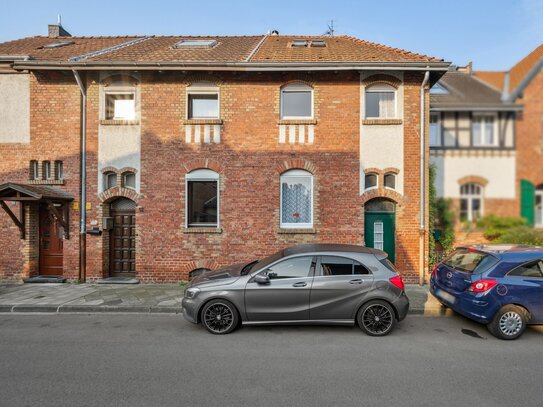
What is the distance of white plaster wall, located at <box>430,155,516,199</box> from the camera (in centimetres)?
677

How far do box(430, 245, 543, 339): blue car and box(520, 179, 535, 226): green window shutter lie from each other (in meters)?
1.54

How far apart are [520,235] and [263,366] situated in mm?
7085

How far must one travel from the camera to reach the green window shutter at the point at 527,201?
6.59 metres

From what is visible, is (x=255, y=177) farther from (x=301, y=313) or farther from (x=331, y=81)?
(x=301, y=313)

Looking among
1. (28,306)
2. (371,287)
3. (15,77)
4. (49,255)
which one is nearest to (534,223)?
(371,287)

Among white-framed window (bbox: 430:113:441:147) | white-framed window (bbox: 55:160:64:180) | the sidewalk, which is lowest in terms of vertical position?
the sidewalk

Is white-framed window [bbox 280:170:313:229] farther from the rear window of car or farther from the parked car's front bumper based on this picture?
the parked car's front bumper

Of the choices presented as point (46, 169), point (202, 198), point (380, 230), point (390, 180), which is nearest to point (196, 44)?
point (202, 198)

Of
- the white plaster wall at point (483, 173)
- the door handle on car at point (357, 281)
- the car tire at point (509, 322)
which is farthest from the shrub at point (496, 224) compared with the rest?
the door handle on car at point (357, 281)

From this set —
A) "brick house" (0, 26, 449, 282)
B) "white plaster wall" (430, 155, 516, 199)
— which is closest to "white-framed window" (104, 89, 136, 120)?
"brick house" (0, 26, 449, 282)

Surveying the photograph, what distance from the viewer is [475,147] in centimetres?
751

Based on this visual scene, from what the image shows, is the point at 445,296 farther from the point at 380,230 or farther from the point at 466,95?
the point at 466,95

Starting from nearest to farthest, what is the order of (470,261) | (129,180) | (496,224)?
(470,261) < (496,224) < (129,180)

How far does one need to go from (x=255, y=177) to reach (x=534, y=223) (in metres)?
7.11
